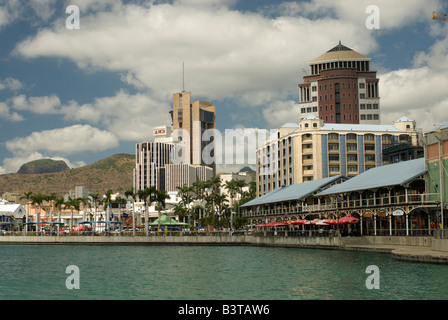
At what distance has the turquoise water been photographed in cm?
3669

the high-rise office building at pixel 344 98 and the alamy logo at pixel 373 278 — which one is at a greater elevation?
the high-rise office building at pixel 344 98

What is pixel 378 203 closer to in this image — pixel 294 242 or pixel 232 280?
pixel 294 242

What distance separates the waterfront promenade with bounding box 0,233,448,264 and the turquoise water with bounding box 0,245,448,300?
7.24 feet

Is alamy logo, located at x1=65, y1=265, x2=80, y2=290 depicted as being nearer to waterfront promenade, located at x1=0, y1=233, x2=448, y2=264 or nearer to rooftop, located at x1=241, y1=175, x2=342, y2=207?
waterfront promenade, located at x1=0, y1=233, x2=448, y2=264

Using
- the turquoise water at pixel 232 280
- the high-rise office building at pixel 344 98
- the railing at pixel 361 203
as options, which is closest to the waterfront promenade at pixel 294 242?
the turquoise water at pixel 232 280

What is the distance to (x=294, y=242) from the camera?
87.5 meters

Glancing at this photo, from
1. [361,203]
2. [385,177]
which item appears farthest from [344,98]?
[385,177]

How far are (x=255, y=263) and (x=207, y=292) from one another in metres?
22.2

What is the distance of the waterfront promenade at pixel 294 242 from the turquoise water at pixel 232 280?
221cm

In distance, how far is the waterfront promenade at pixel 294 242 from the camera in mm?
54453

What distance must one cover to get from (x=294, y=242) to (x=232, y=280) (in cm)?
4435

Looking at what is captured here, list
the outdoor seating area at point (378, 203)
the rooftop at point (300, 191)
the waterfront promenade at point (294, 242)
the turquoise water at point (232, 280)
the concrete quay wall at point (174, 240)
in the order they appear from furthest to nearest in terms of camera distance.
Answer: the rooftop at point (300, 191) < the concrete quay wall at point (174, 240) < the outdoor seating area at point (378, 203) < the waterfront promenade at point (294, 242) < the turquoise water at point (232, 280)

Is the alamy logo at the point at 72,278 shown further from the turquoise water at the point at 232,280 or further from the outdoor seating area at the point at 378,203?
the outdoor seating area at the point at 378,203
